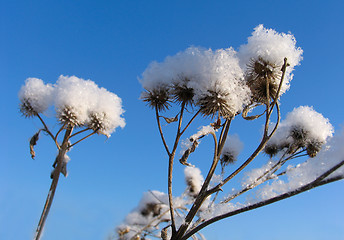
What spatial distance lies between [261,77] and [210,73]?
0.42 meters

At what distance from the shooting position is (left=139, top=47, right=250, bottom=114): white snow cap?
1771 millimetres

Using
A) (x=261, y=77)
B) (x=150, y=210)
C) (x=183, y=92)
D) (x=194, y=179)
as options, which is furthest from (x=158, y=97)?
(x=150, y=210)

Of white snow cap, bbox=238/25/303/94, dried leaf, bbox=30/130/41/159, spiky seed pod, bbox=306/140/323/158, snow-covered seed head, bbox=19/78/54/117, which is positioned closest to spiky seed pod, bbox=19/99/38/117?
snow-covered seed head, bbox=19/78/54/117

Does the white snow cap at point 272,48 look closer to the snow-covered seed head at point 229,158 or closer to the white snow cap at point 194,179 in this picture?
the snow-covered seed head at point 229,158

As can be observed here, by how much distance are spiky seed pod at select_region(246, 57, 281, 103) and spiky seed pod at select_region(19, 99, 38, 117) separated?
303 centimetres

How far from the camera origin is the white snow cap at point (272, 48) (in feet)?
6.12

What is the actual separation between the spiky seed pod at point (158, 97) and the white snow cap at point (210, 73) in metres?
0.14

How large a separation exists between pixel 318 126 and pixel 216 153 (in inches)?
65.0

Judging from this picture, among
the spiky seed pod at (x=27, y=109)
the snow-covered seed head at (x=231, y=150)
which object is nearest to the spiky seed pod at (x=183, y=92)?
the snow-covered seed head at (x=231, y=150)

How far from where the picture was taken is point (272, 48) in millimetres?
1855

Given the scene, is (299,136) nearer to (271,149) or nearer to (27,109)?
(271,149)

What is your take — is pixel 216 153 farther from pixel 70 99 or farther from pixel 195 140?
pixel 70 99

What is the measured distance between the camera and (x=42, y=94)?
3842 millimetres

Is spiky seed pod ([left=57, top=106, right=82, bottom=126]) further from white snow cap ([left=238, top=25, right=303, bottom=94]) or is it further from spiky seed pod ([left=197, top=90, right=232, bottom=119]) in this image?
white snow cap ([left=238, top=25, right=303, bottom=94])
